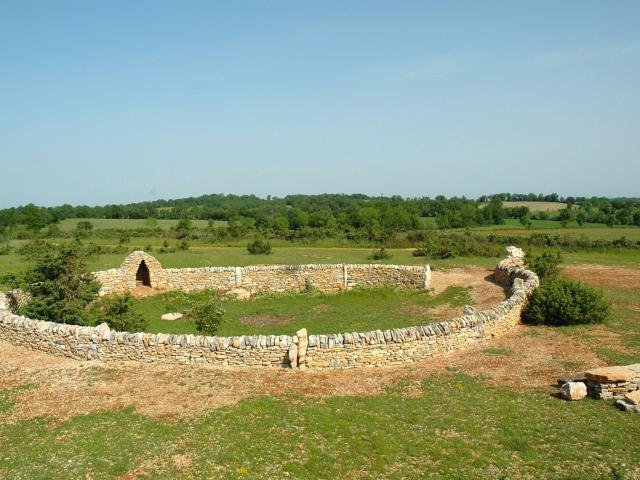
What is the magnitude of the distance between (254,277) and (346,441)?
2041 cm

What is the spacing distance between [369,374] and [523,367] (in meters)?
4.49

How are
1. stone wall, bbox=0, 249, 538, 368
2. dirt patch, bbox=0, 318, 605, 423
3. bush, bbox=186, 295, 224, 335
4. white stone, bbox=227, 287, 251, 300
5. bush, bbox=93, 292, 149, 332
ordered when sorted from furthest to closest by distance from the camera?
white stone, bbox=227, 287, 251, 300 < bush, bbox=186, 295, 224, 335 < bush, bbox=93, 292, 149, 332 < stone wall, bbox=0, 249, 538, 368 < dirt patch, bbox=0, 318, 605, 423

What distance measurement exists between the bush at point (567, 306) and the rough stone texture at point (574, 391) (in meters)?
6.73

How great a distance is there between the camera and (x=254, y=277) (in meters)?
28.9

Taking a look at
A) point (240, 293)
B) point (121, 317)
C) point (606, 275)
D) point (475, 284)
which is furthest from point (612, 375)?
point (240, 293)

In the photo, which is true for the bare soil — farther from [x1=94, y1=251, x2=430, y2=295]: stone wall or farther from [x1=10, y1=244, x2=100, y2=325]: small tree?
[x1=94, y1=251, x2=430, y2=295]: stone wall

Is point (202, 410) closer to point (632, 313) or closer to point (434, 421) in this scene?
point (434, 421)

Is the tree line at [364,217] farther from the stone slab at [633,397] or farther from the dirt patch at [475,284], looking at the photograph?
the stone slab at [633,397]

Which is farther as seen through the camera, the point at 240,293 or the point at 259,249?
the point at 259,249

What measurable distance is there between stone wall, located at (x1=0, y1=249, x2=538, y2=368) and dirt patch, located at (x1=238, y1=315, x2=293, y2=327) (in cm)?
773

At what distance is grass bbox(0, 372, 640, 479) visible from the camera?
8125 millimetres

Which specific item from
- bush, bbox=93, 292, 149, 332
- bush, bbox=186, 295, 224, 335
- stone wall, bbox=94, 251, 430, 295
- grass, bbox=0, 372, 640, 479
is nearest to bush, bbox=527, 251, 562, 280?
stone wall, bbox=94, 251, 430, 295

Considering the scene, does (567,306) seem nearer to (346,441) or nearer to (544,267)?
(544,267)

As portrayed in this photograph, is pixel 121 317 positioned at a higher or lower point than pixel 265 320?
higher
